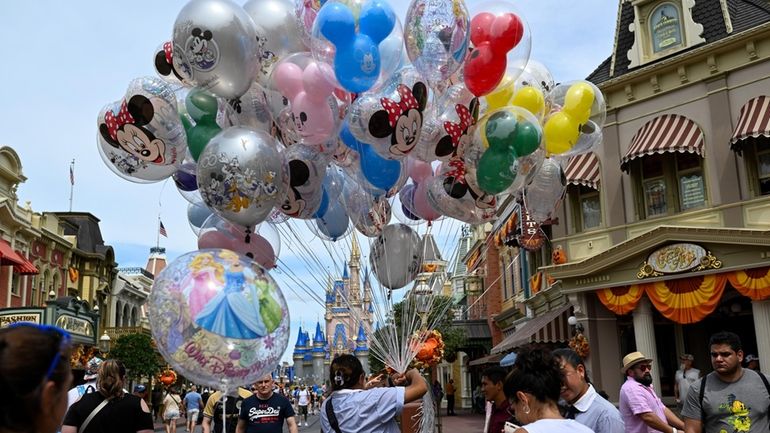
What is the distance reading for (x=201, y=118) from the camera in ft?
21.1

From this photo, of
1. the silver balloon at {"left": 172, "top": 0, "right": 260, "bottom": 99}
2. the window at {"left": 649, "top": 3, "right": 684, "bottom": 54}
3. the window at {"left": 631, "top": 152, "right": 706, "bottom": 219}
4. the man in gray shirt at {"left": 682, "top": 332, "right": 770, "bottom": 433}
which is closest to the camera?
the man in gray shirt at {"left": 682, "top": 332, "right": 770, "bottom": 433}

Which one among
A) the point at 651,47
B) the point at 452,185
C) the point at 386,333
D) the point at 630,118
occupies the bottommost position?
the point at 386,333

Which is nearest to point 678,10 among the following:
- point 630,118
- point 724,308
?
point 630,118

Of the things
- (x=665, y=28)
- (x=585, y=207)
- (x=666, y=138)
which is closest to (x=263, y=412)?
(x=666, y=138)

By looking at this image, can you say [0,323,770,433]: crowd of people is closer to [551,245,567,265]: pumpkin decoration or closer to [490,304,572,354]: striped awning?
[551,245,567,265]: pumpkin decoration

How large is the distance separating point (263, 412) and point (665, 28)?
13.6 meters

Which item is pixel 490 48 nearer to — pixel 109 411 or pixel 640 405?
pixel 640 405

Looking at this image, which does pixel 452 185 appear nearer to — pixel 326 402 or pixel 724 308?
pixel 326 402

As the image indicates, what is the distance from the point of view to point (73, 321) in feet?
83.5

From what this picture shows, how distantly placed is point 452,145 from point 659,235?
9.05 meters

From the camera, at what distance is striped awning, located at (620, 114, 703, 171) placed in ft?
47.0

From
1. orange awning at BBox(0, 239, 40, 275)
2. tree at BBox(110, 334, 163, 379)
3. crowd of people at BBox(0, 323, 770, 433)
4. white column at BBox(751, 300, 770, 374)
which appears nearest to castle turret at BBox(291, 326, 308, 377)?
tree at BBox(110, 334, 163, 379)

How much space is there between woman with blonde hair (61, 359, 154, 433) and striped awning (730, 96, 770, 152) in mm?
12127

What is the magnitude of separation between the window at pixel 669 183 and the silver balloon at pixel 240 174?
1145 cm
